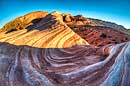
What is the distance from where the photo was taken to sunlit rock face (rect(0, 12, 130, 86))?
3.74 metres

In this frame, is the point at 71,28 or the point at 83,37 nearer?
the point at 83,37

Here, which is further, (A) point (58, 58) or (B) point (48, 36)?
(B) point (48, 36)

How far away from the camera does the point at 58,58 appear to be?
14.9ft

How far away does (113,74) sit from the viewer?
3.77 metres

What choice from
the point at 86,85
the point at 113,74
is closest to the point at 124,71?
the point at 113,74

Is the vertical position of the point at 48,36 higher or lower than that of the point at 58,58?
higher

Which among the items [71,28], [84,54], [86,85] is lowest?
[86,85]

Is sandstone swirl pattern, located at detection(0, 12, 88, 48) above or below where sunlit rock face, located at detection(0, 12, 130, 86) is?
above

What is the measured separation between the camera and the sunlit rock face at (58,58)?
374 cm

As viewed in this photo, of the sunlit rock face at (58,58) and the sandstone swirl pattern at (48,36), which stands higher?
the sandstone swirl pattern at (48,36)

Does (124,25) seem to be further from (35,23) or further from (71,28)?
(35,23)

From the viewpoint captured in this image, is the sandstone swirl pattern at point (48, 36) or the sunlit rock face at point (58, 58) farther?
the sandstone swirl pattern at point (48, 36)

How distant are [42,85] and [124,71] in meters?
0.86

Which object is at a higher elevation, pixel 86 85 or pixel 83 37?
pixel 83 37
